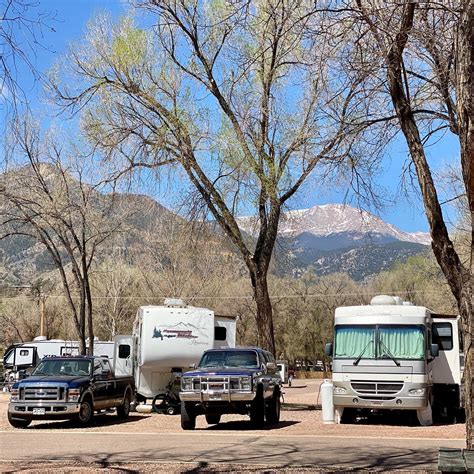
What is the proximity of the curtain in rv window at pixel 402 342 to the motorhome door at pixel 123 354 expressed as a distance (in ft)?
32.1

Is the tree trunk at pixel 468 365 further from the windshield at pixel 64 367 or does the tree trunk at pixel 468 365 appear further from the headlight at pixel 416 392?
the windshield at pixel 64 367

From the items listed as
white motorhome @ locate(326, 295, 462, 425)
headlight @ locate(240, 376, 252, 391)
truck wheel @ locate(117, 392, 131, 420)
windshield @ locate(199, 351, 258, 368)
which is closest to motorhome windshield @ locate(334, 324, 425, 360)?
white motorhome @ locate(326, 295, 462, 425)

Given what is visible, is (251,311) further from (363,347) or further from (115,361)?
(363,347)

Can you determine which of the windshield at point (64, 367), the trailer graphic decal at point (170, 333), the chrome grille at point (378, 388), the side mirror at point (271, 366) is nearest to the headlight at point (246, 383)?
the side mirror at point (271, 366)

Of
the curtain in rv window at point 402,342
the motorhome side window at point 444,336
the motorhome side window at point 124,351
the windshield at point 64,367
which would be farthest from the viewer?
the motorhome side window at point 124,351

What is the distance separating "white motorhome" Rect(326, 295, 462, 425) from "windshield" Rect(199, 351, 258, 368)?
82.9 inches

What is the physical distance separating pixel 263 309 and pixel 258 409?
7.21 meters

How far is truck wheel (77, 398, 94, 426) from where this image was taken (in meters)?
20.5

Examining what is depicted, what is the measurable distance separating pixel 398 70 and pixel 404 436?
26.9 feet

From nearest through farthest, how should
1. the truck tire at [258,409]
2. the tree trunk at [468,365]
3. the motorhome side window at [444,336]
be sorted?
the tree trunk at [468,365] < the truck tire at [258,409] < the motorhome side window at [444,336]

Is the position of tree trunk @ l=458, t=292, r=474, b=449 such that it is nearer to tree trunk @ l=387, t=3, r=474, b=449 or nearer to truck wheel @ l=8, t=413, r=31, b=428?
tree trunk @ l=387, t=3, r=474, b=449

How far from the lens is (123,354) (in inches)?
1100

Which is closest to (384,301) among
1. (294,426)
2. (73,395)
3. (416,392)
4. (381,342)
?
(381,342)

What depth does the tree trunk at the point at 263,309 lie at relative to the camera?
86.4 ft
